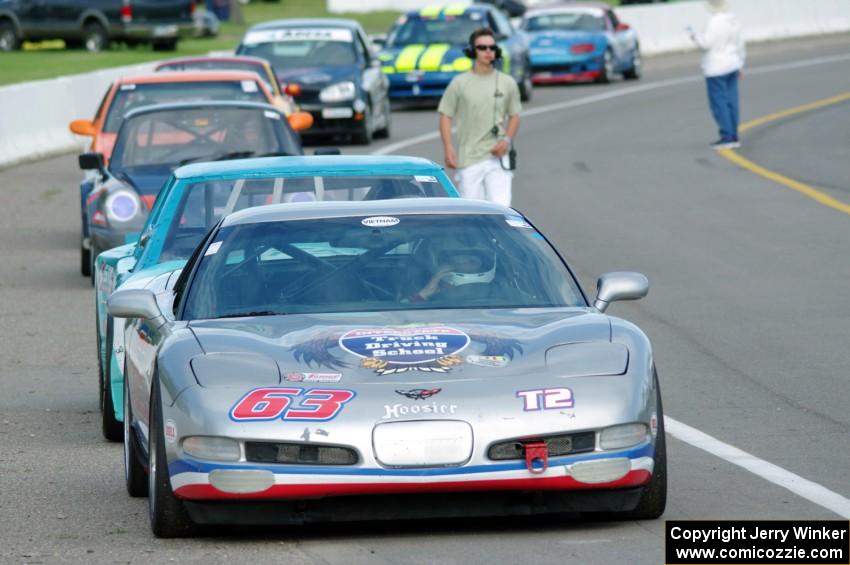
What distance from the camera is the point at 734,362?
11.2 m

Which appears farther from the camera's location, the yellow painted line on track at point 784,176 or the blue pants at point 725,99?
the blue pants at point 725,99

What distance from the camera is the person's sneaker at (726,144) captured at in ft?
86.9

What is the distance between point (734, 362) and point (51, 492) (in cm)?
455

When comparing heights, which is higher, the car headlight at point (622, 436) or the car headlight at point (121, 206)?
the car headlight at point (622, 436)

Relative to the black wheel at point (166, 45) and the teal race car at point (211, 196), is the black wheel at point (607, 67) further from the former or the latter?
the teal race car at point (211, 196)

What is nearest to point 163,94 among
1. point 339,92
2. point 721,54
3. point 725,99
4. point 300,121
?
point 300,121

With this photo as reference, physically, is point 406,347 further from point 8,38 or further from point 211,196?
point 8,38

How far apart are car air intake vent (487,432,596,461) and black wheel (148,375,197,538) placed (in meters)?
1.07

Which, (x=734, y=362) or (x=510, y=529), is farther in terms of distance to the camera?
(x=734, y=362)

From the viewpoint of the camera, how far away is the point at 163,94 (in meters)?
18.5

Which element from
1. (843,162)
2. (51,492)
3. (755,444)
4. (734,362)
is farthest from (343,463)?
(843,162)

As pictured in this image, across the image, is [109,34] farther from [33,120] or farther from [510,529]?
[510,529]

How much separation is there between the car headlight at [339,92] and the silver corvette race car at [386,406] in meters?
19.4

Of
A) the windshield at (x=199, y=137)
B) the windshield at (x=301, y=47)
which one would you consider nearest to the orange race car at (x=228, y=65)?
the windshield at (x=301, y=47)
